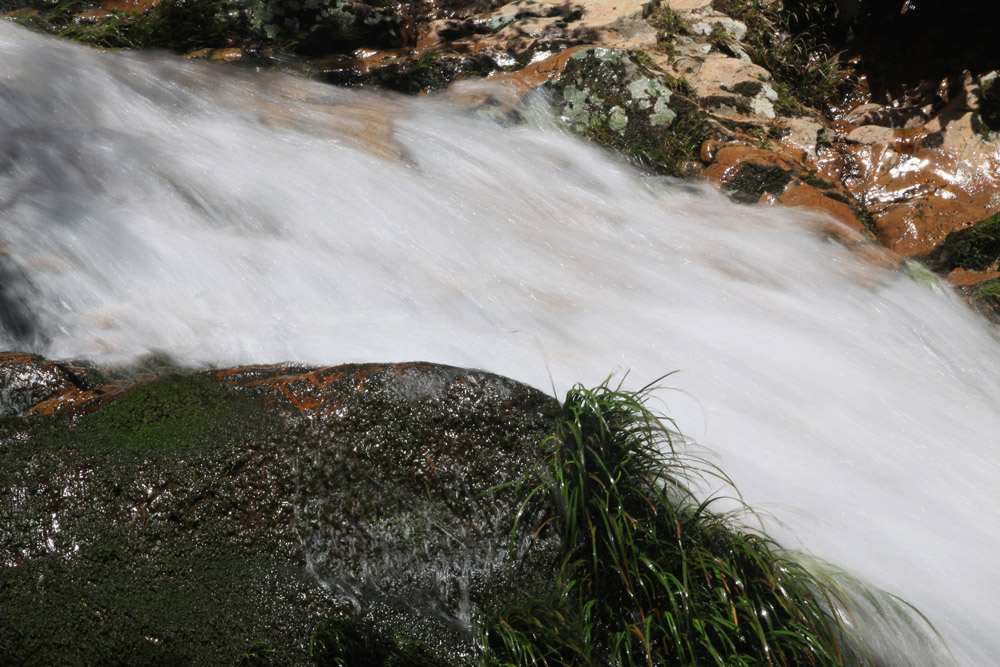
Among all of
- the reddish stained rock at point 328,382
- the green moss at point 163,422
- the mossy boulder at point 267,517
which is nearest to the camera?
the mossy boulder at point 267,517

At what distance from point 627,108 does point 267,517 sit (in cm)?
502

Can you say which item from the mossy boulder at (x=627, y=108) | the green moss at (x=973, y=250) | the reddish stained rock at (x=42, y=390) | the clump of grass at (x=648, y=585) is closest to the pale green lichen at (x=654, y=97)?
the mossy boulder at (x=627, y=108)

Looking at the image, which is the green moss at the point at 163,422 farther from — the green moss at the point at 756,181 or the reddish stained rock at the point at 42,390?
the green moss at the point at 756,181

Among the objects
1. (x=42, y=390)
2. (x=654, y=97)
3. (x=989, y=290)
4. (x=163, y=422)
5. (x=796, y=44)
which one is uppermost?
(x=796, y=44)

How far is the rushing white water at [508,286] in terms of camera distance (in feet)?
12.3

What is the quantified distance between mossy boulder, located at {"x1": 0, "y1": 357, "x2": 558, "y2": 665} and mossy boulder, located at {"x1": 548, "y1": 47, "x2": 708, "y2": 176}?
3.90 m

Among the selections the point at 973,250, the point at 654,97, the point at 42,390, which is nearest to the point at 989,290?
the point at 973,250

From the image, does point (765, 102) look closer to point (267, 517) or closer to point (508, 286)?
point (508, 286)

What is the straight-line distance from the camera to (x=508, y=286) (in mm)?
4750

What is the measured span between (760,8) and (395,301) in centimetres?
583

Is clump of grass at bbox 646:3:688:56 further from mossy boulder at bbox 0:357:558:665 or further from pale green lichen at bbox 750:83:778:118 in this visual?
mossy boulder at bbox 0:357:558:665

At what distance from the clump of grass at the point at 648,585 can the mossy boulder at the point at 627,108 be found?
3.82 m

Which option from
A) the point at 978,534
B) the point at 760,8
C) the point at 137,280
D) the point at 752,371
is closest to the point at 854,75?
the point at 760,8

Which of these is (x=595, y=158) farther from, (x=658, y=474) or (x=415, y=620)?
(x=415, y=620)
